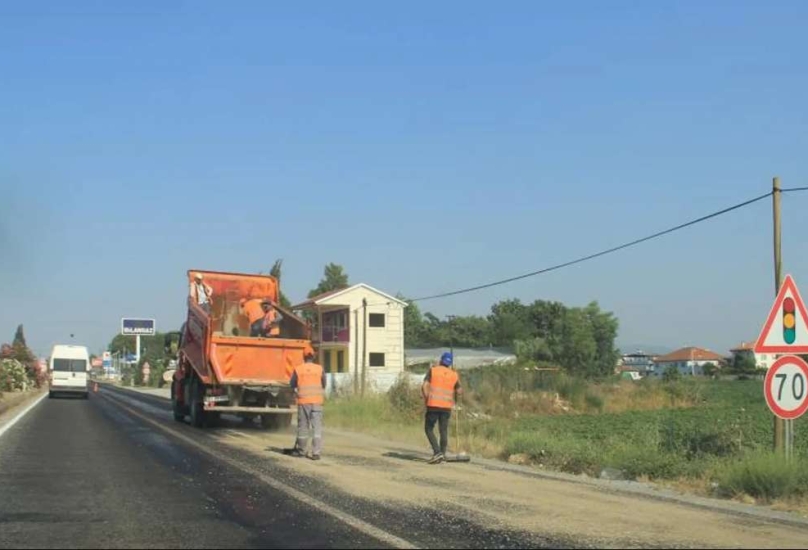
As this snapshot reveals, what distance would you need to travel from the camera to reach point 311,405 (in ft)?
48.2

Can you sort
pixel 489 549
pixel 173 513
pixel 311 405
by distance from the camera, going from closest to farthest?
1. pixel 489 549
2. pixel 173 513
3. pixel 311 405

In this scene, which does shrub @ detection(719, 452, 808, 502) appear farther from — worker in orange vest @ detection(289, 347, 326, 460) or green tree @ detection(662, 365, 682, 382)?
green tree @ detection(662, 365, 682, 382)

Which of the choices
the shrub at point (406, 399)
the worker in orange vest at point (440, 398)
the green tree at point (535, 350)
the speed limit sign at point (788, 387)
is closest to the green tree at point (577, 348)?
the green tree at point (535, 350)

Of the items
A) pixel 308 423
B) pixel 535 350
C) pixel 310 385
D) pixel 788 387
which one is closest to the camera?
pixel 788 387

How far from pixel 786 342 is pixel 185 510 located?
24.9ft

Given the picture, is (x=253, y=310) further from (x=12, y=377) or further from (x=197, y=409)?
(x=12, y=377)

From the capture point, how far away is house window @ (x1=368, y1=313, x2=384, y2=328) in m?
62.3

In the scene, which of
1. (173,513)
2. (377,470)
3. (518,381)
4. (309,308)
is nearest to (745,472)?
(377,470)

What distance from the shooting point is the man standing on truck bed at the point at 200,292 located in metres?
21.8

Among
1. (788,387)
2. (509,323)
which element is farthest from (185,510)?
(509,323)

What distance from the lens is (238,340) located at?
20438mm

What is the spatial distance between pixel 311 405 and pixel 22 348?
174ft

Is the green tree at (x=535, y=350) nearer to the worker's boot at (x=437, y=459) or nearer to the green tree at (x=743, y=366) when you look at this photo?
the green tree at (x=743, y=366)

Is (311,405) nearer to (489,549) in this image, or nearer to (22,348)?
(489,549)
